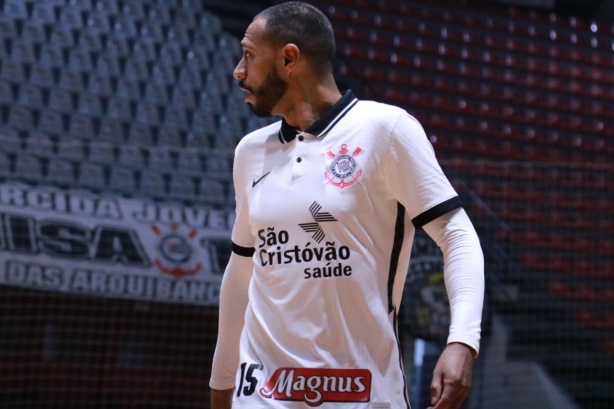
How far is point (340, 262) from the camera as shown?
1.71 metres

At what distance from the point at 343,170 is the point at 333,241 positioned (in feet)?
0.43

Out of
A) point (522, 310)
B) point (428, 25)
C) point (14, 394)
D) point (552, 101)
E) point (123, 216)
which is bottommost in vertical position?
point (14, 394)

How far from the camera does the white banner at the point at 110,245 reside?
5910 mm

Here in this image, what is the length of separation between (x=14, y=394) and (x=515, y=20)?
6.13 m

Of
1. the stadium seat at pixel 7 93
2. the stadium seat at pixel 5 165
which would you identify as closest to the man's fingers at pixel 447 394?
the stadium seat at pixel 5 165

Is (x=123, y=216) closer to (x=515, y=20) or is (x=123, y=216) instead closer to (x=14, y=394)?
(x=14, y=394)

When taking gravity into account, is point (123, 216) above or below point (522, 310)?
above

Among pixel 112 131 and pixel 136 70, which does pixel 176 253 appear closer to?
pixel 112 131

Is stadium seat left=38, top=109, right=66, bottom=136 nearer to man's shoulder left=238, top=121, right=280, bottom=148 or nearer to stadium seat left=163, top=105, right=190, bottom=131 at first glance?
stadium seat left=163, top=105, right=190, bottom=131

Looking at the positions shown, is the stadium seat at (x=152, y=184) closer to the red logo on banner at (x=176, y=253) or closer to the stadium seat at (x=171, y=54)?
the red logo on banner at (x=176, y=253)

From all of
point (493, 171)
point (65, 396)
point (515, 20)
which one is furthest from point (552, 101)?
point (65, 396)

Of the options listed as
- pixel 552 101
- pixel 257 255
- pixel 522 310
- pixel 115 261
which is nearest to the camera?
pixel 257 255

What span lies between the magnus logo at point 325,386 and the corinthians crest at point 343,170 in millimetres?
333

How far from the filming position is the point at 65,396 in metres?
6.23
